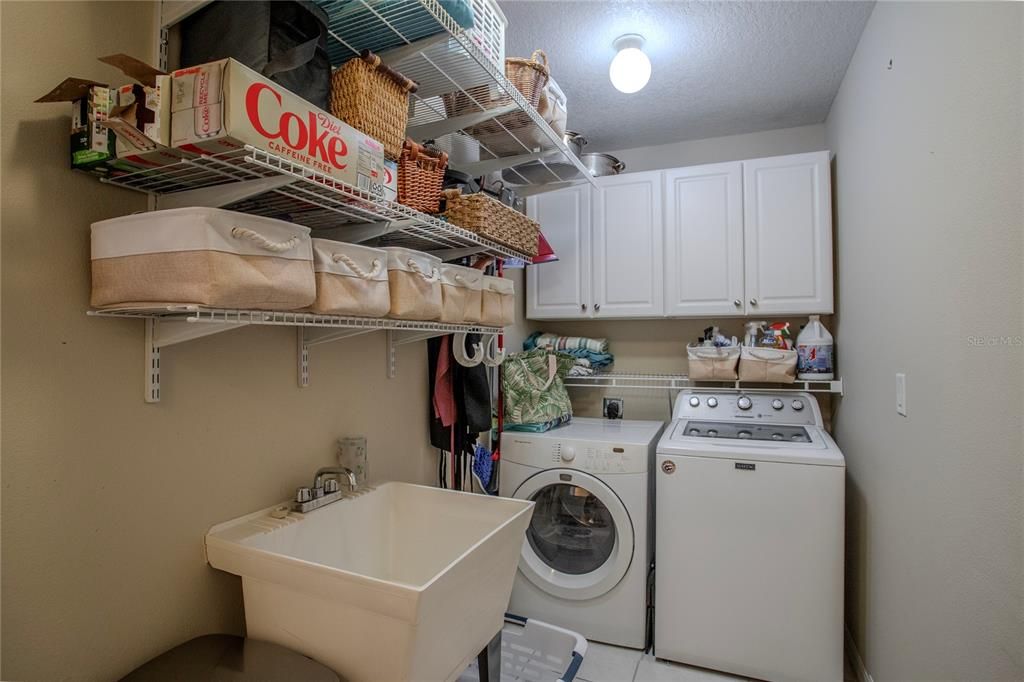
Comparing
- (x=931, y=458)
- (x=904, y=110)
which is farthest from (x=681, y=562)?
(x=904, y=110)

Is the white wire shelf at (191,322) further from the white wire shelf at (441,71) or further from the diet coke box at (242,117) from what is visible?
the white wire shelf at (441,71)

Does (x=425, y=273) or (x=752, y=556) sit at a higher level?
(x=425, y=273)

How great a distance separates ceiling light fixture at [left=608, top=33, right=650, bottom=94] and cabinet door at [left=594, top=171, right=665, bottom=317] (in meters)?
0.74

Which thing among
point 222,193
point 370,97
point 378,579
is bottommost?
point 378,579

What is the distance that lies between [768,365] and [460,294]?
1621 mm

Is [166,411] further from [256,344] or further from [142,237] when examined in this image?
[142,237]

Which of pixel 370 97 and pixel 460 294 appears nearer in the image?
pixel 370 97

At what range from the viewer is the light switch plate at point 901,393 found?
5.23ft

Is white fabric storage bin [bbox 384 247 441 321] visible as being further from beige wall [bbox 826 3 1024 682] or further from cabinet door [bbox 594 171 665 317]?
cabinet door [bbox 594 171 665 317]

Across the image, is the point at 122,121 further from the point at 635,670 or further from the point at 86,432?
the point at 635,670

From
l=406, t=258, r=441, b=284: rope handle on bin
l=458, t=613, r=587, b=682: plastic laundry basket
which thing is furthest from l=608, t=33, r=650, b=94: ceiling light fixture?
l=458, t=613, r=587, b=682: plastic laundry basket

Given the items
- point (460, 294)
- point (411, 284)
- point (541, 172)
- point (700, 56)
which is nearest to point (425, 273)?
point (411, 284)

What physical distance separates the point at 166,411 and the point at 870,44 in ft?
8.23

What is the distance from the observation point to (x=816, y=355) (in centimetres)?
248
